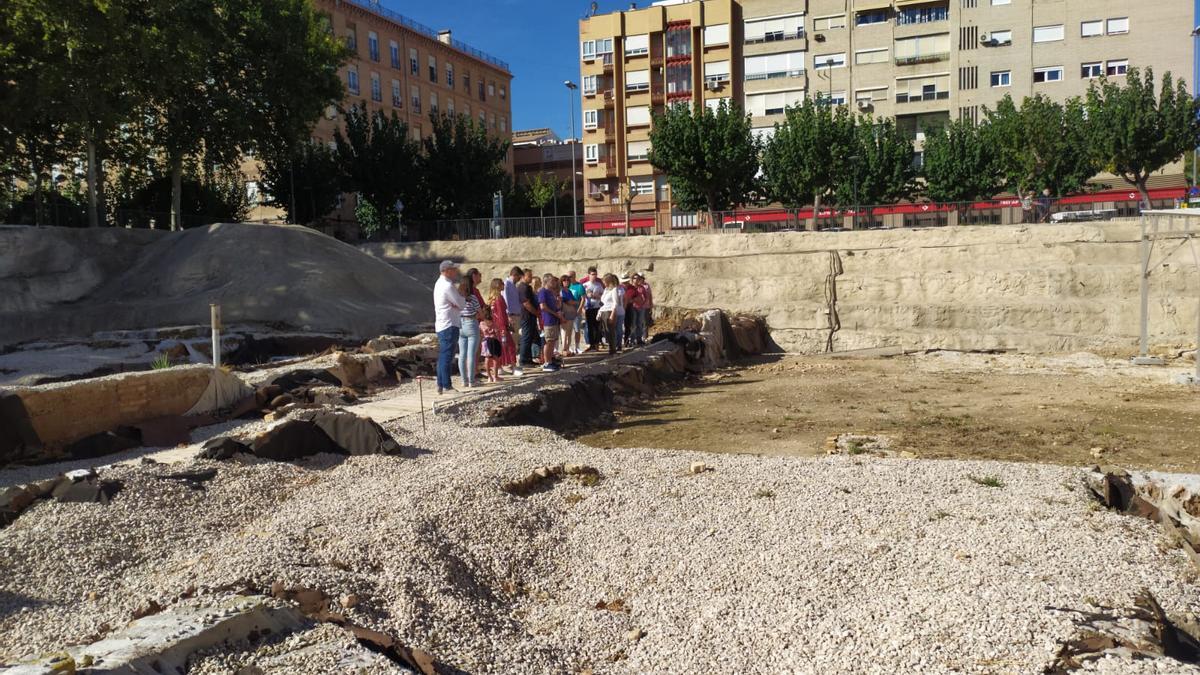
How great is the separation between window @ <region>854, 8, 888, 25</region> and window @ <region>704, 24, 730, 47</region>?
26.2ft

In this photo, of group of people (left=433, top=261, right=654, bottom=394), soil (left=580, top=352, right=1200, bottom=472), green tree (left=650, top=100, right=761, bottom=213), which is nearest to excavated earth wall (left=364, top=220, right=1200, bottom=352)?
soil (left=580, top=352, right=1200, bottom=472)

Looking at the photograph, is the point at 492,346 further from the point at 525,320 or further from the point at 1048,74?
the point at 1048,74

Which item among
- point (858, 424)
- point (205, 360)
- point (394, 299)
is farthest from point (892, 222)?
point (205, 360)

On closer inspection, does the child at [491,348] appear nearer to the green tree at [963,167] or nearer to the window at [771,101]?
the green tree at [963,167]

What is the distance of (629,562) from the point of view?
621cm

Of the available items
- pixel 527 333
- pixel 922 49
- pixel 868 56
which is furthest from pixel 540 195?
pixel 527 333

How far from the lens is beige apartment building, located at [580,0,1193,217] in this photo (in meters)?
49.9

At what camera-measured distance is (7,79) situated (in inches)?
1101

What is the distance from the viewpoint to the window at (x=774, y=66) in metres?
56.4

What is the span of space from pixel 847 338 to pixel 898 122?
112 feet

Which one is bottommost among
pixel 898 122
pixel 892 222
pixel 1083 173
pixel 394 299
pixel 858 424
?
pixel 858 424

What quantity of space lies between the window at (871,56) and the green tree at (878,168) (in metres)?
13.4

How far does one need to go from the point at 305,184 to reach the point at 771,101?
29531 millimetres

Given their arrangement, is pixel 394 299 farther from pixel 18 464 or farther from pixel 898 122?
pixel 898 122
